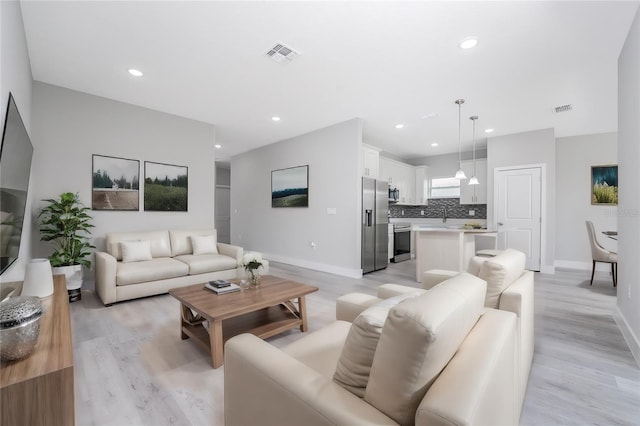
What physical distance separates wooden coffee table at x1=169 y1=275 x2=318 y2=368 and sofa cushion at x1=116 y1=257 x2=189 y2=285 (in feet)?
4.03

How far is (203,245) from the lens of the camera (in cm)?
438

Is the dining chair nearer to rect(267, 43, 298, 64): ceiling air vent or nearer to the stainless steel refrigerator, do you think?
the stainless steel refrigerator

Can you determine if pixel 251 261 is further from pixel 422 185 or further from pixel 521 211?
pixel 422 185

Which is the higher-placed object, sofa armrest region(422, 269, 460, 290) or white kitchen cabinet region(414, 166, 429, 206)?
white kitchen cabinet region(414, 166, 429, 206)

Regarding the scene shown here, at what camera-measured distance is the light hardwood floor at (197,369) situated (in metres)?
1.58

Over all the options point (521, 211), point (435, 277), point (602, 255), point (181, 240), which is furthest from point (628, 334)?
point (181, 240)

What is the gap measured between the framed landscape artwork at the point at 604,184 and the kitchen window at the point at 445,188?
2.42 meters

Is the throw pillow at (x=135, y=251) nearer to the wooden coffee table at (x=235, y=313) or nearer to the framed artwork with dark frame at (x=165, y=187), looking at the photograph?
the framed artwork with dark frame at (x=165, y=187)

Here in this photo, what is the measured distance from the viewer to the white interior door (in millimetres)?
5207

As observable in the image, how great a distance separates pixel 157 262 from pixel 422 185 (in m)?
6.28

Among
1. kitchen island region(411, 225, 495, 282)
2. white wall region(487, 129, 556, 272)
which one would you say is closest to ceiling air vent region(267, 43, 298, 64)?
kitchen island region(411, 225, 495, 282)

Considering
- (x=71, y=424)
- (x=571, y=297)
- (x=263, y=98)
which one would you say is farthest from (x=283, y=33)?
(x=571, y=297)

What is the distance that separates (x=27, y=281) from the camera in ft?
5.69

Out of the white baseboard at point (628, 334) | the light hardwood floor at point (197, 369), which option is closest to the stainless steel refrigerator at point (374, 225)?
the light hardwood floor at point (197, 369)
